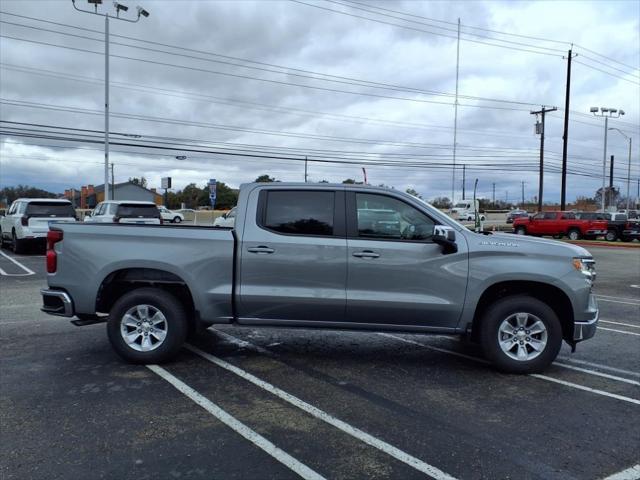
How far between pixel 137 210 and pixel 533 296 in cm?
1499

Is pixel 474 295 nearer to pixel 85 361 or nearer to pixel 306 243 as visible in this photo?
pixel 306 243

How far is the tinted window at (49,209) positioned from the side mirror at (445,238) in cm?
1541

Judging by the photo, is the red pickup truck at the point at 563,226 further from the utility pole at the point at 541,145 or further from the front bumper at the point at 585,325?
the front bumper at the point at 585,325

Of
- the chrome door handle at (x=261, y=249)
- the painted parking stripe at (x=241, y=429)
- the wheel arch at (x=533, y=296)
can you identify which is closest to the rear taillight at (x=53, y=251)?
the painted parking stripe at (x=241, y=429)

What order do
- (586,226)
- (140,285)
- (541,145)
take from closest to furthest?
(140,285) < (586,226) < (541,145)

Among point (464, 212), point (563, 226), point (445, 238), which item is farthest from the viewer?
point (464, 212)

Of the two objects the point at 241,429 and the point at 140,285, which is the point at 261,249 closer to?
the point at 140,285

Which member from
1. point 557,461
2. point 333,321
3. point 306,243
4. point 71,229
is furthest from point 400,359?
point 71,229

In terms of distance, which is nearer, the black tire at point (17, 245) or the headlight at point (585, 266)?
the headlight at point (585, 266)

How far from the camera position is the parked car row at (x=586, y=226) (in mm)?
30281

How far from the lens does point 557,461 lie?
3488 millimetres

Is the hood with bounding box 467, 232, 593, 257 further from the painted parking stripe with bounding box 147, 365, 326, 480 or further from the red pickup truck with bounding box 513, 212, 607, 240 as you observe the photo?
the red pickup truck with bounding box 513, 212, 607, 240

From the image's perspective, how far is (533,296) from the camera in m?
5.34

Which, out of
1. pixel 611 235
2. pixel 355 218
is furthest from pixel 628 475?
pixel 611 235
